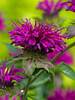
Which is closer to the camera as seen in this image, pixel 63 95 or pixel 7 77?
pixel 7 77

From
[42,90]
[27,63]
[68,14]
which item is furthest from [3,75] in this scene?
[68,14]

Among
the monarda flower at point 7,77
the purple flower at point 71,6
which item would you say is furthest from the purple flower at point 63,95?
the purple flower at point 71,6

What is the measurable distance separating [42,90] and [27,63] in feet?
2.41

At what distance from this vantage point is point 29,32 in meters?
1.39

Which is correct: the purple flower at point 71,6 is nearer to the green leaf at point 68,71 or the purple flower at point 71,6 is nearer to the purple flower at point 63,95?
the green leaf at point 68,71

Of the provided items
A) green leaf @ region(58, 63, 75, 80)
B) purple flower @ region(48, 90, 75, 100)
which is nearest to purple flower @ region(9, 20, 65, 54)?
green leaf @ region(58, 63, 75, 80)

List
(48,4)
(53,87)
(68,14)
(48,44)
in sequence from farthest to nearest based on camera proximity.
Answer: (68,14), (48,4), (53,87), (48,44)

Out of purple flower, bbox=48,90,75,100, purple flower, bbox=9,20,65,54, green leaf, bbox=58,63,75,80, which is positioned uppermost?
purple flower, bbox=9,20,65,54

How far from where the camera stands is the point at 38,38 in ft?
4.53

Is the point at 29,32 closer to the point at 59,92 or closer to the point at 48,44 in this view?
the point at 48,44

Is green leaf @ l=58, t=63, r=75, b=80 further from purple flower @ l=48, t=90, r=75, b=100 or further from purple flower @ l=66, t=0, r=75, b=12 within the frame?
purple flower @ l=48, t=90, r=75, b=100

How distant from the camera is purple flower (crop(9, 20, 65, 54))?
1.36m

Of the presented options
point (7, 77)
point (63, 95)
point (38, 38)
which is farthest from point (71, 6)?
point (63, 95)

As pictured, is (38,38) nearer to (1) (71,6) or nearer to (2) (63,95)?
(1) (71,6)
